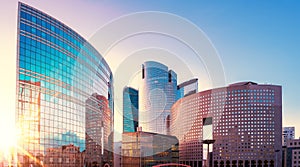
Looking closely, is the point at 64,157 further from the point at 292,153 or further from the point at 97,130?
the point at 292,153

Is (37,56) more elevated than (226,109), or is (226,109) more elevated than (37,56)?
(37,56)

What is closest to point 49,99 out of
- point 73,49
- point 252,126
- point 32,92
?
point 32,92

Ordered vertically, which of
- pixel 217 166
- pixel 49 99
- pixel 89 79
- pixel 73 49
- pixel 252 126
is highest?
pixel 73 49

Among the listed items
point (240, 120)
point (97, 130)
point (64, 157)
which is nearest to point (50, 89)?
point (64, 157)

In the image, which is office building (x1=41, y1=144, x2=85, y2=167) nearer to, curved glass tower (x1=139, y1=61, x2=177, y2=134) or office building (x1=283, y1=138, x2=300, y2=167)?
curved glass tower (x1=139, y1=61, x2=177, y2=134)

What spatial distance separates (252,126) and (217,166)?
63.4 ft

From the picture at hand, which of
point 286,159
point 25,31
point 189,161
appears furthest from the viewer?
point 189,161

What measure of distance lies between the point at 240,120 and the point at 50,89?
94.3 meters

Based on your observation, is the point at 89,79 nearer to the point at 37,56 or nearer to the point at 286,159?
the point at 37,56

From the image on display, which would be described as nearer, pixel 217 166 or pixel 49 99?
pixel 49 99

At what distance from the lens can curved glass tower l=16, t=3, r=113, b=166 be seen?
2961 cm

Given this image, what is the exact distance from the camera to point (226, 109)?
118500 mm

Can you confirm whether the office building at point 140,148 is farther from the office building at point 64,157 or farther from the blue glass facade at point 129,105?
the blue glass facade at point 129,105

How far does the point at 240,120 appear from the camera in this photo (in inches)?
4594
